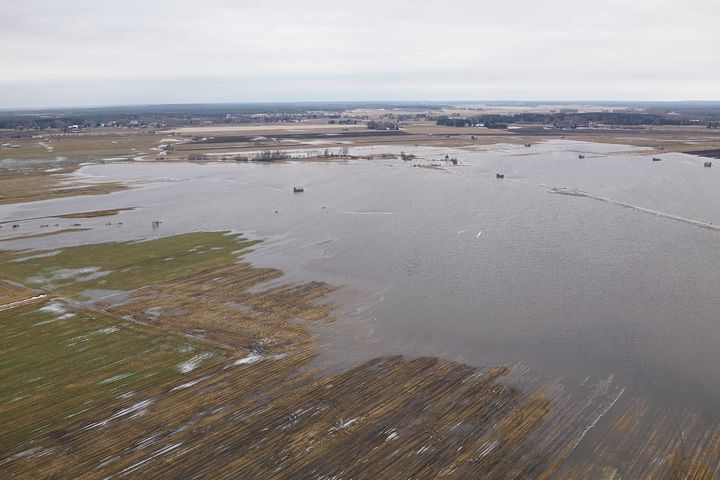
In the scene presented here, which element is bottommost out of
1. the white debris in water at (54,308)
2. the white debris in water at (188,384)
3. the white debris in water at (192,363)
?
the white debris in water at (188,384)

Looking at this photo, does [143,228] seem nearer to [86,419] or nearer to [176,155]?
[86,419]

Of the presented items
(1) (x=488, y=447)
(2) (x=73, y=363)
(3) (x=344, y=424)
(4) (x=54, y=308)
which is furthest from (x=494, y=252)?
(4) (x=54, y=308)

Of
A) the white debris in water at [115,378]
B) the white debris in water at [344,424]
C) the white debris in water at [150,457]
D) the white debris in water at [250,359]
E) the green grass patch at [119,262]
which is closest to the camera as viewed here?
the white debris in water at [150,457]

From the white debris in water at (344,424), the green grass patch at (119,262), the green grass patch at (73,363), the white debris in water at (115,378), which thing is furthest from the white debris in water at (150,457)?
the green grass patch at (119,262)

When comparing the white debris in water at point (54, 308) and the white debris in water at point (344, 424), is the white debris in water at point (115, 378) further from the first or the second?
the white debris in water at point (344, 424)

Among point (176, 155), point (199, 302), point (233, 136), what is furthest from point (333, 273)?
point (233, 136)
